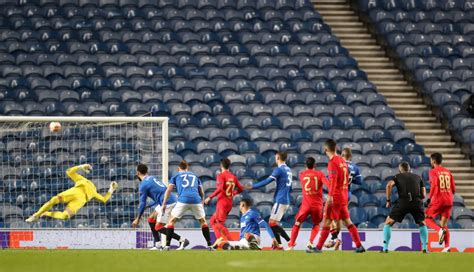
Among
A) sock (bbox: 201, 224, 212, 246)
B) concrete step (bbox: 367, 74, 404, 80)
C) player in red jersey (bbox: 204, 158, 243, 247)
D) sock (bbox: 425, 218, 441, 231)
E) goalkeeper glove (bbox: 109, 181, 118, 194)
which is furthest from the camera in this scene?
concrete step (bbox: 367, 74, 404, 80)

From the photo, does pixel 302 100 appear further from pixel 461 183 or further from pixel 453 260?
pixel 453 260

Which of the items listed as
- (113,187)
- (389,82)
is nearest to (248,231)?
(113,187)

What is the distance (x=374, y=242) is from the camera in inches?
856

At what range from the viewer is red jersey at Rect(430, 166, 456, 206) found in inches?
816

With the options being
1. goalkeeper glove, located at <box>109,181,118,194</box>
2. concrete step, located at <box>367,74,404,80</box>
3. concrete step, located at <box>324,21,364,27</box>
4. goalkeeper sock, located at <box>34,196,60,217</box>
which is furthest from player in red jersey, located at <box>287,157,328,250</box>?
concrete step, located at <box>324,21,364,27</box>

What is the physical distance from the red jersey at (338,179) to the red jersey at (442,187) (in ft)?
11.3

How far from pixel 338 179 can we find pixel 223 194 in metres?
3.59

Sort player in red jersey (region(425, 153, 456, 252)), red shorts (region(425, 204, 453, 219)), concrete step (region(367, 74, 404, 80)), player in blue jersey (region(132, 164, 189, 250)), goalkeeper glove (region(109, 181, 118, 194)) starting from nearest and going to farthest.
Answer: player in blue jersey (region(132, 164, 189, 250))
goalkeeper glove (region(109, 181, 118, 194))
player in red jersey (region(425, 153, 456, 252))
red shorts (region(425, 204, 453, 219))
concrete step (region(367, 74, 404, 80))

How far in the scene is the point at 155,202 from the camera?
66.4ft

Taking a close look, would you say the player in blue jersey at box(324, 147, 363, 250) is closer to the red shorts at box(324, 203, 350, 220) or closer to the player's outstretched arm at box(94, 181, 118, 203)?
the red shorts at box(324, 203, 350, 220)

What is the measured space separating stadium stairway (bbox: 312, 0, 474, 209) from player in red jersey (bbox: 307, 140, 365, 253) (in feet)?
27.5

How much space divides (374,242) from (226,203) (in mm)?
3245

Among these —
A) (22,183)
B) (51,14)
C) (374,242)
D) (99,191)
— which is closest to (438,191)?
(374,242)

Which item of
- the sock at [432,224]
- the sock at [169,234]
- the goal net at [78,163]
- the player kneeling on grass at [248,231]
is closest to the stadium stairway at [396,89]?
the sock at [432,224]
